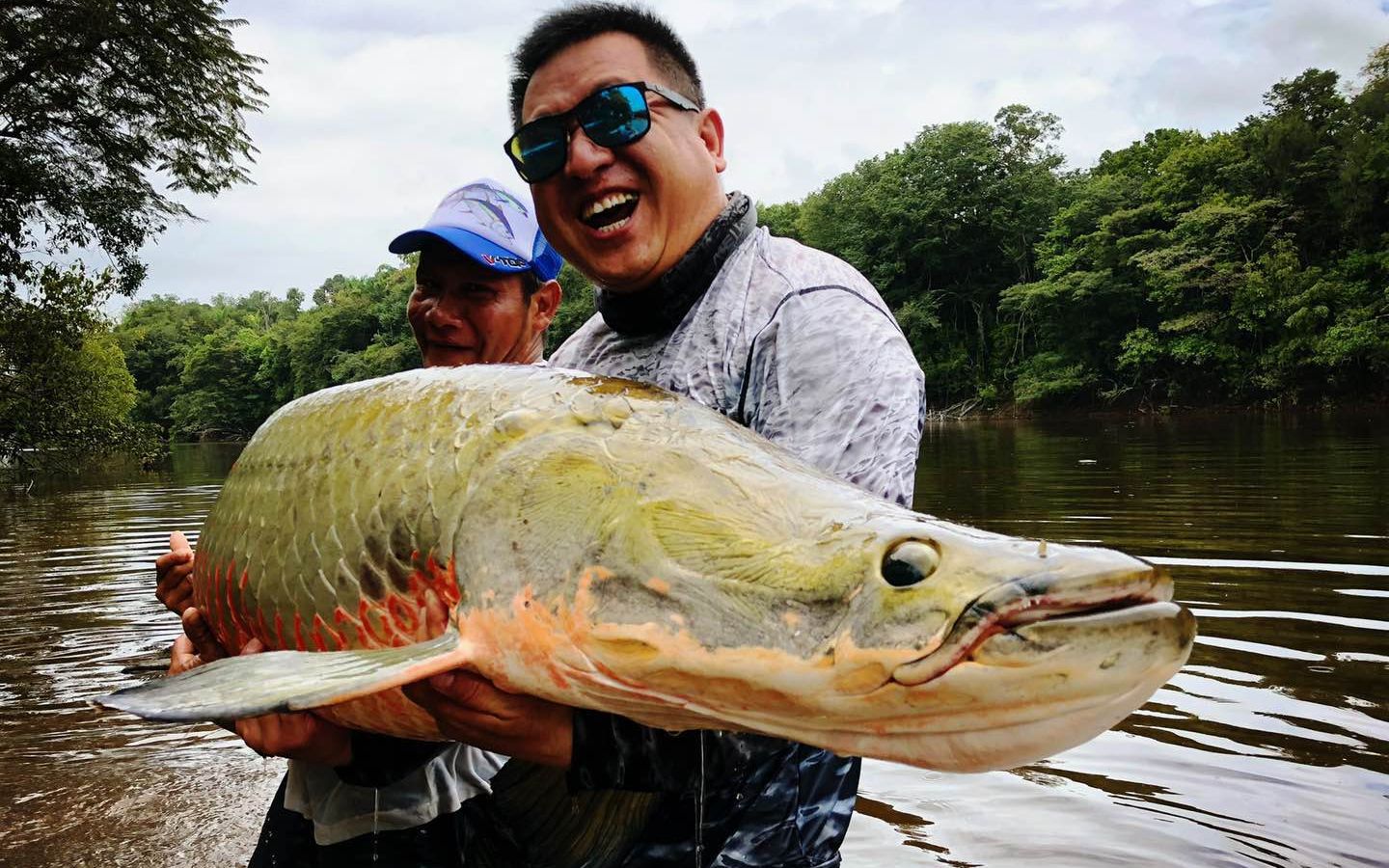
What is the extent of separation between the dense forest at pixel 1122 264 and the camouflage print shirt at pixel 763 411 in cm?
1980

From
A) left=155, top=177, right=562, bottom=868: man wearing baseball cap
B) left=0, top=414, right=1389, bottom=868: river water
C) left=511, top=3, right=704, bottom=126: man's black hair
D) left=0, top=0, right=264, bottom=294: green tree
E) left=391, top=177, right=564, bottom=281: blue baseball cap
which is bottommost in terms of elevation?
left=0, top=414, right=1389, bottom=868: river water

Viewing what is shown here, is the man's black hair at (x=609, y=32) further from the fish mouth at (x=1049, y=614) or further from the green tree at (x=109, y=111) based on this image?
the green tree at (x=109, y=111)

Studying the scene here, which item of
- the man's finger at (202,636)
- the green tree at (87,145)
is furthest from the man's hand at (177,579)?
the green tree at (87,145)

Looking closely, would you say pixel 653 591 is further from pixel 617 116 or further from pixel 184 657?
pixel 184 657

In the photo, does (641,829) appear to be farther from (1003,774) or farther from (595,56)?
(1003,774)

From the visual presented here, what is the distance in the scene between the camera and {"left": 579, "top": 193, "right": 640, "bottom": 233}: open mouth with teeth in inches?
96.3

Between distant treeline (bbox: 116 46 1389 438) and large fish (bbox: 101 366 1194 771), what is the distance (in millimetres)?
41027

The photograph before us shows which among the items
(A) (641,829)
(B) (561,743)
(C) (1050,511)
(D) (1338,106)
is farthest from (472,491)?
(D) (1338,106)

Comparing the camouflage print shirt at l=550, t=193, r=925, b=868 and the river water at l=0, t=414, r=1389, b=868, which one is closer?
the camouflage print shirt at l=550, t=193, r=925, b=868

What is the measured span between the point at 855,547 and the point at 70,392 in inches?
853

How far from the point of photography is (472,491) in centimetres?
182

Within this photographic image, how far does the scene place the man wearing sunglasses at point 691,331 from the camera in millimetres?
1901

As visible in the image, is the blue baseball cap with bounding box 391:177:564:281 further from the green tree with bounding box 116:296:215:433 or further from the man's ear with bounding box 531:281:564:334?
the green tree with bounding box 116:296:215:433

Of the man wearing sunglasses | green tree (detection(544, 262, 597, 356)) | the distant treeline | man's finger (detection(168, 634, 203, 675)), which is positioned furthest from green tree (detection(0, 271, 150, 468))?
green tree (detection(544, 262, 597, 356))
